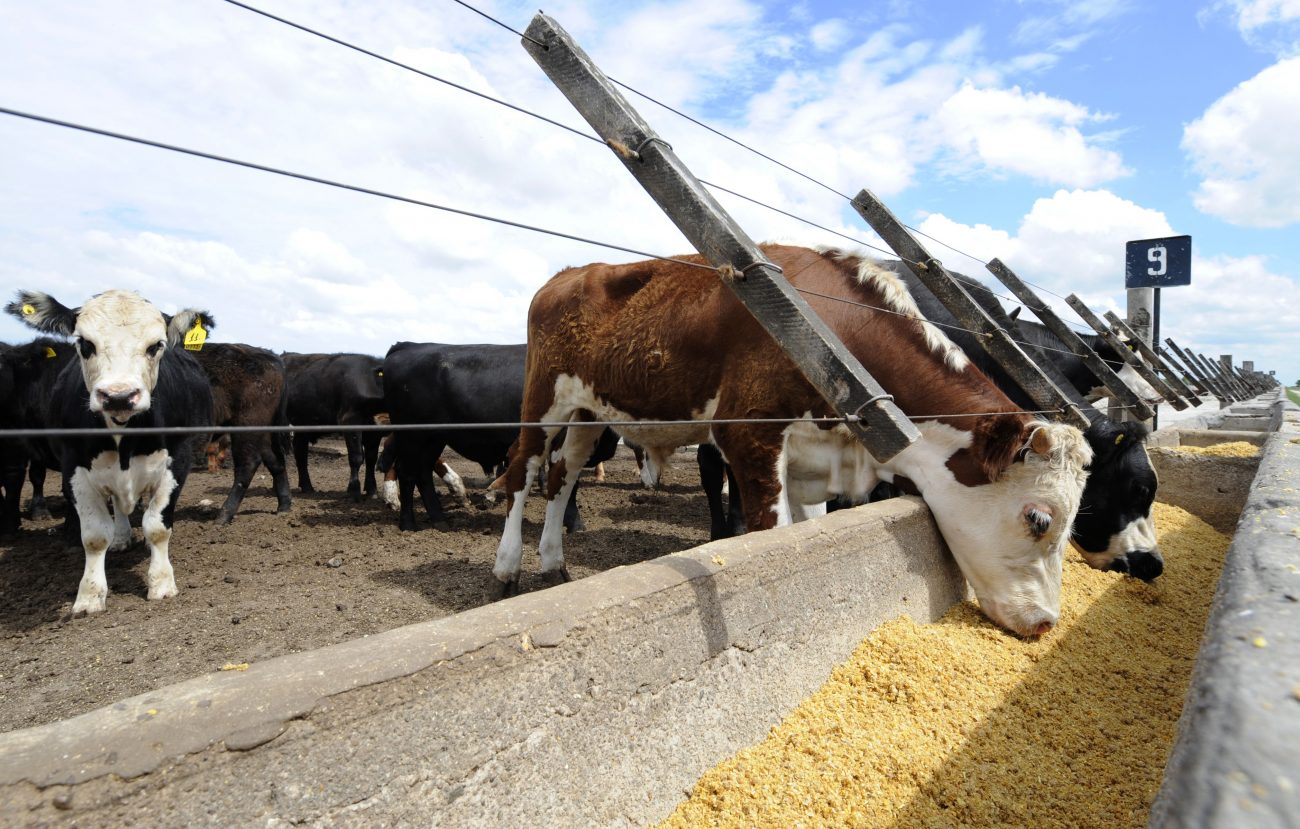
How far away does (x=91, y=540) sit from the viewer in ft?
14.3

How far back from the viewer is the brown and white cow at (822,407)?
3209mm

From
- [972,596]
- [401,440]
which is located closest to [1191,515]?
[972,596]

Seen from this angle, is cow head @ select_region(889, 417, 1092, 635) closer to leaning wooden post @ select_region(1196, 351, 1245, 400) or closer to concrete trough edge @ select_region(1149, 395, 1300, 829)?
concrete trough edge @ select_region(1149, 395, 1300, 829)

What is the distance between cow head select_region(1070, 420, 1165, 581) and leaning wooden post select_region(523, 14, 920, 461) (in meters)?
2.85

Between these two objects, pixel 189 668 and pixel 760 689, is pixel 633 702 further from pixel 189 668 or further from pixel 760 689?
pixel 189 668

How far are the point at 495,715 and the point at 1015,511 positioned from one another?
2538mm

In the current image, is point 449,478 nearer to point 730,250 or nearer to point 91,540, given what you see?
point 91,540

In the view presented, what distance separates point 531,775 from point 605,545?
4.75 meters

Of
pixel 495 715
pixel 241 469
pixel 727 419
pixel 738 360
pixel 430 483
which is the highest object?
pixel 738 360

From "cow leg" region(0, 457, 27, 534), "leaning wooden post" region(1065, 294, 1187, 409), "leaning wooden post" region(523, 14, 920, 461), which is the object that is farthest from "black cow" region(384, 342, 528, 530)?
"leaning wooden post" region(1065, 294, 1187, 409)

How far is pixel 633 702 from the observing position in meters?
1.92

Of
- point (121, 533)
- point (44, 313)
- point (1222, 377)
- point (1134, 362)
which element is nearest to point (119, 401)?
point (44, 313)

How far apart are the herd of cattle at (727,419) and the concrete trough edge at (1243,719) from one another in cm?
130

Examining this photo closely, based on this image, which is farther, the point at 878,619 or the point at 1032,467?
the point at 1032,467
